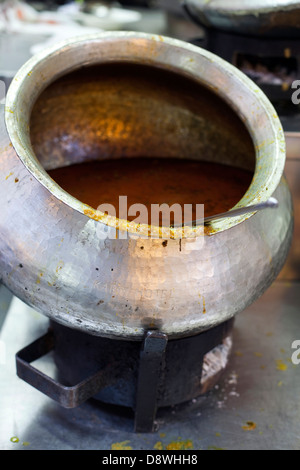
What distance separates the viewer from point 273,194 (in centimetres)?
125

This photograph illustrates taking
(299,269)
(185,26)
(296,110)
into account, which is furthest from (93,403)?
(185,26)

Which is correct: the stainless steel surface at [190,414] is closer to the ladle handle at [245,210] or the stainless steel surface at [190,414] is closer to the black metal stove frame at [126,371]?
the black metal stove frame at [126,371]

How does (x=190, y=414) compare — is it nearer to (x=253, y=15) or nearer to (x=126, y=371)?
(x=126, y=371)

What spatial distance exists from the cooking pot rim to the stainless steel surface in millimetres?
615

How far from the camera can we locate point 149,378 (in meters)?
1.21

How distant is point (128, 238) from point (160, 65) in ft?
1.87

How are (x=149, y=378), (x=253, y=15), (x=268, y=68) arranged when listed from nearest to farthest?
(x=149, y=378) → (x=253, y=15) → (x=268, y=68)

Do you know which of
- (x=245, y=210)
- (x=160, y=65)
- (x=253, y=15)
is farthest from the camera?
(x=253, y=15)

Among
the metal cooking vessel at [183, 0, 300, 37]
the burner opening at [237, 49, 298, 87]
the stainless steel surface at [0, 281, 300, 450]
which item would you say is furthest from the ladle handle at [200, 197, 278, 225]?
the burner opening at [237, 49, 298, 87]

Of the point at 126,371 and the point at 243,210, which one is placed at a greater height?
the point at 243,210

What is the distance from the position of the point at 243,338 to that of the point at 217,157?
1.92 ft

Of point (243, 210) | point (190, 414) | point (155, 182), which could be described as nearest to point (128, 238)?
point (243, 210)

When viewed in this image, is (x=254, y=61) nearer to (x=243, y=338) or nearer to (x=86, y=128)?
(x=86, y=128)

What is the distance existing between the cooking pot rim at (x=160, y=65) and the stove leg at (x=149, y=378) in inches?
9.0
